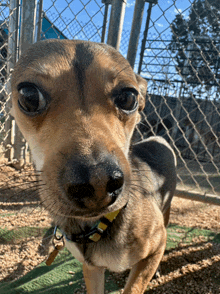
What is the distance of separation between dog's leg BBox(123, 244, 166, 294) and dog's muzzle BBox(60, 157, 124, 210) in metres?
1.04

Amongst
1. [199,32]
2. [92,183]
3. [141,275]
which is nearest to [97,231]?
[141,275]

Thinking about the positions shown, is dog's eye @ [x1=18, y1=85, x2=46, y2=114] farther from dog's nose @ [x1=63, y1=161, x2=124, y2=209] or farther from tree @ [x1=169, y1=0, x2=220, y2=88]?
tree @ [x1=169, y1=0, x2=220, y2=88]

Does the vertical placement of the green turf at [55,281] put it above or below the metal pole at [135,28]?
below

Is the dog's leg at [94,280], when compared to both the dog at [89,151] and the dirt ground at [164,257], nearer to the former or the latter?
the dog at [89,151]

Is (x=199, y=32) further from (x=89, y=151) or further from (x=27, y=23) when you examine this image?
(x=89, y=151)

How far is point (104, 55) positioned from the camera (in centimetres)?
160

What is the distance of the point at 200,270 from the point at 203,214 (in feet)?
4.29

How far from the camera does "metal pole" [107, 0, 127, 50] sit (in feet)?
7.14

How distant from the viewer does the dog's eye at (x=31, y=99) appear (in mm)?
1339

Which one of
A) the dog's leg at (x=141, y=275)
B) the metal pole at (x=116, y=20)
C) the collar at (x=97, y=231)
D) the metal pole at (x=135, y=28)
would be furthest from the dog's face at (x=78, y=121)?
the dog's leg at (x=141, y=275)

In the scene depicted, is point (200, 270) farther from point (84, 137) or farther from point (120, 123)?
point (84, 137)

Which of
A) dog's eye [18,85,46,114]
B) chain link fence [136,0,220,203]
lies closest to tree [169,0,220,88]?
chain link fence [136,0,220,203]

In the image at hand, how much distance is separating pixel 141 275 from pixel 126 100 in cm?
132

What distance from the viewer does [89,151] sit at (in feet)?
3.28
